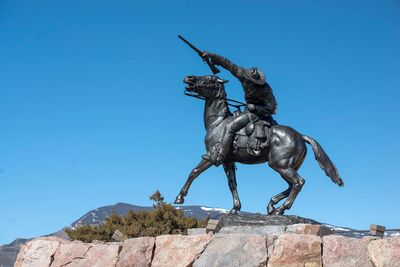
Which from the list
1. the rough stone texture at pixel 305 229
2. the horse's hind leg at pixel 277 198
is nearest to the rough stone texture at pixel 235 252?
the rough stone texture at pixel 305 229

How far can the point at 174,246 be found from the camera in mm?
10648

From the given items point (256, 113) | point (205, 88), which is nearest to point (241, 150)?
point (256, 113)

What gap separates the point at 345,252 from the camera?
933cm

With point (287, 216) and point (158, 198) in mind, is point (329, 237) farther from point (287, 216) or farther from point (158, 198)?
point (158, 198)

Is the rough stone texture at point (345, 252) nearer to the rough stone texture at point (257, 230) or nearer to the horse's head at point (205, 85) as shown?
the rough stone texture at point (257, 230)

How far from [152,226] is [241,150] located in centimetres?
1472

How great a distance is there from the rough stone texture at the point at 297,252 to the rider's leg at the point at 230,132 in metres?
2.40

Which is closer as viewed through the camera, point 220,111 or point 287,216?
point 287,216

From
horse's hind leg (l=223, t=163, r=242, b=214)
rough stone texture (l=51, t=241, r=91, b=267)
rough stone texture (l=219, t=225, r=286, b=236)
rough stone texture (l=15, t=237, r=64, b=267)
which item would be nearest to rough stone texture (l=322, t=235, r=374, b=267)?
rough stone texture (l=219, t=225, r=286, b=236)

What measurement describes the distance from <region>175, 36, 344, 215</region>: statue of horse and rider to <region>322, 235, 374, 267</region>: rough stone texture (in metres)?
1.72

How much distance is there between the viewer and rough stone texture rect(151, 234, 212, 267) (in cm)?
1041

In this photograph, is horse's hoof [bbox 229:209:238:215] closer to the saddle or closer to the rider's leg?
the rider's leg

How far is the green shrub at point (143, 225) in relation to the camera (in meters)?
24.8

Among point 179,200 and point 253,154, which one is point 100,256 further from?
point 253,154
